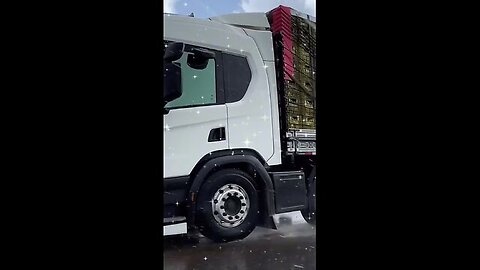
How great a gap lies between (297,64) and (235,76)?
489 millimetres

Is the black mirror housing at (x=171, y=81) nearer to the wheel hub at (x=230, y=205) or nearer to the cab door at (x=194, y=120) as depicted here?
the cab door at (x=194, y=120)

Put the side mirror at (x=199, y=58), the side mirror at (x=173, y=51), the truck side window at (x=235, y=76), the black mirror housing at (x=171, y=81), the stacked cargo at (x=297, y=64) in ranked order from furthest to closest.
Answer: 1. the stacked cargo at (x=297, y=64)
2. the truck side window at (x=235, y=76)
3. the side mirror at (x=199, y=58)
4. the side mirror at (x=173, y=51)
5. the black mirror housing at (x=171, y=81)

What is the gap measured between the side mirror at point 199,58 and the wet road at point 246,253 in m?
1.10

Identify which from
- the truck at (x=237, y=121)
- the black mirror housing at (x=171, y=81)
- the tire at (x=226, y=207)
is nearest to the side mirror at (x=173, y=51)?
the truck at (x=237, y=121)

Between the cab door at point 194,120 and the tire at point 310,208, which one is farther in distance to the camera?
the tire at point 310,208

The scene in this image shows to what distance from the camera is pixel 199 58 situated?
8.99ft

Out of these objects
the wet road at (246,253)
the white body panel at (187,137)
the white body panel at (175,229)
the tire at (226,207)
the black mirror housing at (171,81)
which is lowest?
the wet road at (246,253)

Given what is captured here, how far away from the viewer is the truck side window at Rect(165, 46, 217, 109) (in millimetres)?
2645

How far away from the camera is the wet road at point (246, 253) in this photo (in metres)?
2.56

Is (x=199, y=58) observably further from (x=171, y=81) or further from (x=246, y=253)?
(x=246, y=253)

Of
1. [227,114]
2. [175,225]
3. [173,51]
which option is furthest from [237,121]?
[175,225]
